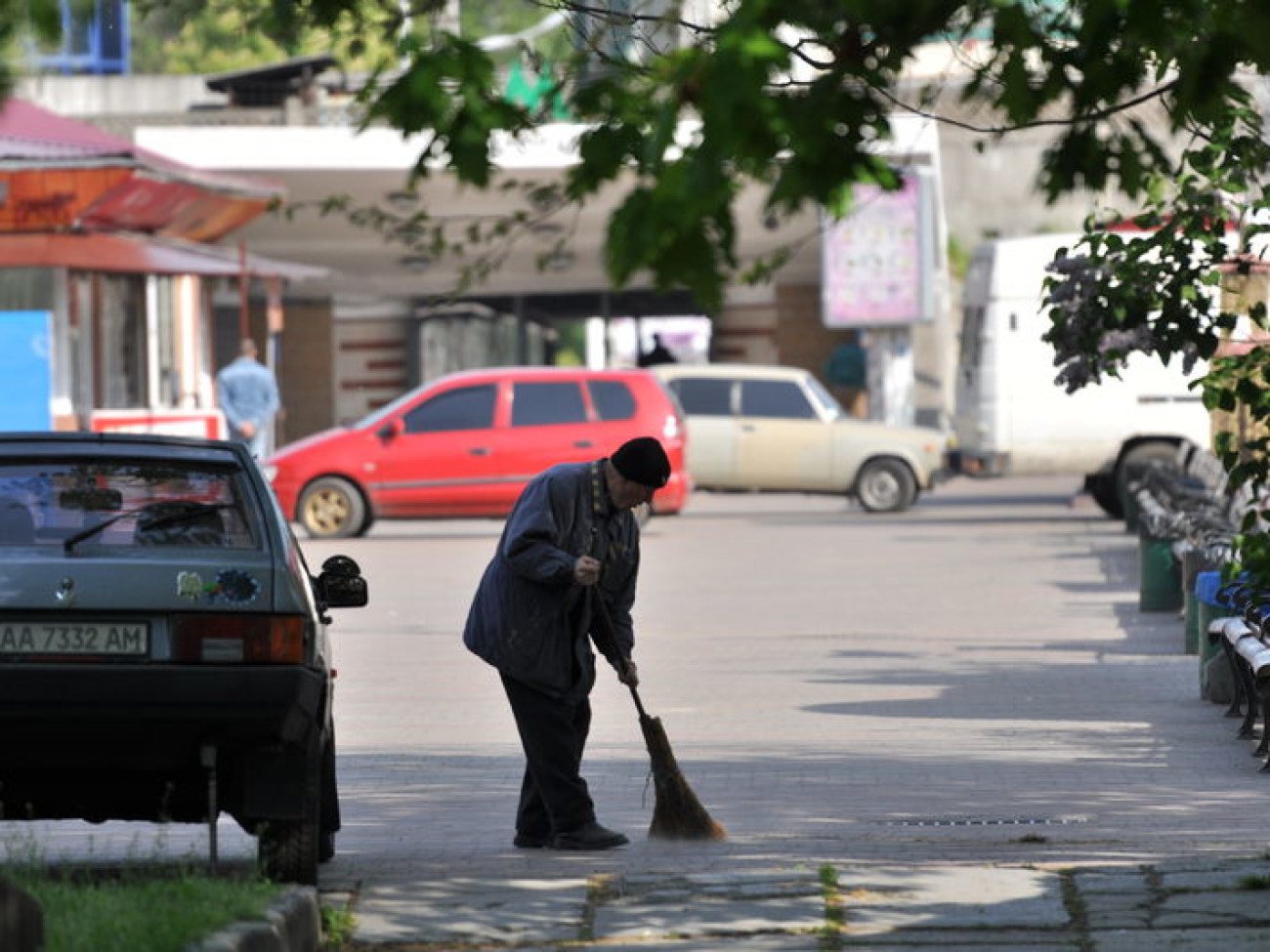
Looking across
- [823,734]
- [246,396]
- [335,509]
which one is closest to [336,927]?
[823,734]

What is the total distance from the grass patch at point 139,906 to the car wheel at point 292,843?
0.31 metres

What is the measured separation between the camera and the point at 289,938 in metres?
7.16

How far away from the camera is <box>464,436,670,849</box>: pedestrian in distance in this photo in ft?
31.4

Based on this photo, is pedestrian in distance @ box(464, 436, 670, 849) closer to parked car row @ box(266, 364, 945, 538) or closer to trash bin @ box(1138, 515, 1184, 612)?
trash bin @ box(1138, 515, 1184, 612)

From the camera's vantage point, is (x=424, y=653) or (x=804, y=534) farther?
(x=804, y=534)

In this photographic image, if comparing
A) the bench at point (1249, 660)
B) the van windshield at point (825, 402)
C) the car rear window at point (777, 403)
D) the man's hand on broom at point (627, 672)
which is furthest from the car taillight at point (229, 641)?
the van windshield at point (825, 402)

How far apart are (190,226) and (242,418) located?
4.20 m

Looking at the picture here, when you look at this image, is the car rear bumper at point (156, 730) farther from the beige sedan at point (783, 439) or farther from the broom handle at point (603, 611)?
the beige sedan at point (783, 439)

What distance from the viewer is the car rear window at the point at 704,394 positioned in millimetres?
32469

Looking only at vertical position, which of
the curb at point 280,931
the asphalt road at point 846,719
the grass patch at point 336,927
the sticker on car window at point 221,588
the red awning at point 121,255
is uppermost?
the red awning at point 121,255

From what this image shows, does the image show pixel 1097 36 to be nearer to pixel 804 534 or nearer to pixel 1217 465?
pixel 1217 465

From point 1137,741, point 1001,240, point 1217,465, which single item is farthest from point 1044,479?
point 1137,741

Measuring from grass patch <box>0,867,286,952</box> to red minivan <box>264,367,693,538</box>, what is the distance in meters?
21.3

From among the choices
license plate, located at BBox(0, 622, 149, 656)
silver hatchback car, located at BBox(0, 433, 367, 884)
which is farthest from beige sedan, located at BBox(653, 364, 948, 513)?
license plate, located at BBox(0, 622, 149, 656)
